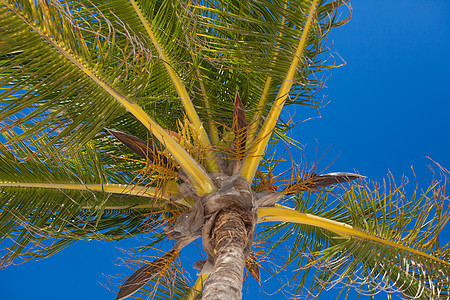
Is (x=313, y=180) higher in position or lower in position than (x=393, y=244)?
higher

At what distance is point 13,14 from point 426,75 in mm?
11465

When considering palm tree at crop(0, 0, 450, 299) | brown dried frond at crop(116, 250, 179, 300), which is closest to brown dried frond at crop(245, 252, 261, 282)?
palm tree at crop(0, 0, 450, 299)

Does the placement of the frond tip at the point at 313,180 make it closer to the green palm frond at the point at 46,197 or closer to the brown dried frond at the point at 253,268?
the brown dried frond at the point at 253,268

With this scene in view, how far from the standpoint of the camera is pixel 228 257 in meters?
1.86

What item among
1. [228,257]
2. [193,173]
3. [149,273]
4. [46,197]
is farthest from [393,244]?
[46,197]

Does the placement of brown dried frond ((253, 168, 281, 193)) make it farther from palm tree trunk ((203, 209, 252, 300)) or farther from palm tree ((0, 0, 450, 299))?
palm tree trunk ((203, 209, 252, 300))

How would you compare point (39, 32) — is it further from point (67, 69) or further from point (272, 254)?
point (272, 254)

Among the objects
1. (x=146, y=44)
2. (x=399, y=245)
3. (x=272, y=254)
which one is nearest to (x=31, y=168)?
(x=146, y=44)

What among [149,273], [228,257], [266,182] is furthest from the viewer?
[266,182]

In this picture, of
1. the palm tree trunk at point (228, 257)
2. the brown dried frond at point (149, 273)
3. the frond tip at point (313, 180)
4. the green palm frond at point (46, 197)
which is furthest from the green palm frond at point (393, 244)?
the green palm frond at point (46, 197)

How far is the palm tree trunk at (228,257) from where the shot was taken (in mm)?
1461

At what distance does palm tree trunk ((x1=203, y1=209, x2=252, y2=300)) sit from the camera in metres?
1.46

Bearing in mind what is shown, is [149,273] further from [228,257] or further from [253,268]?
[228,257]

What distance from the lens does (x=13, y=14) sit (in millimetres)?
1668
